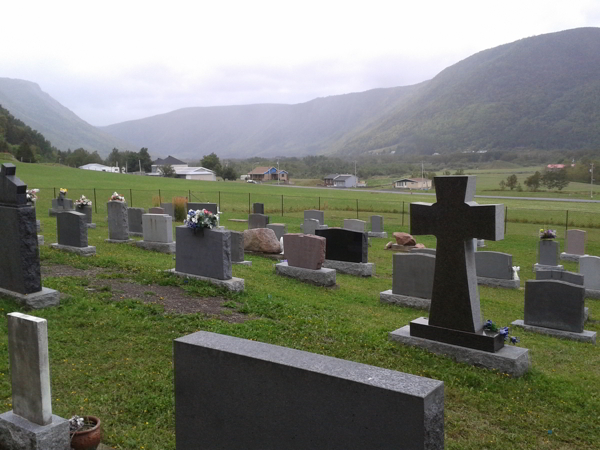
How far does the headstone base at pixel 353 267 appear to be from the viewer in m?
14.4

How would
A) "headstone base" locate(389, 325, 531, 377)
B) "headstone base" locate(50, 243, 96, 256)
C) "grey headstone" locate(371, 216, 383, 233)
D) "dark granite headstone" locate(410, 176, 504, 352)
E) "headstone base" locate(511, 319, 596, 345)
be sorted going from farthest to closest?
"grey headstone" locate(371, 216, 383, 233), "headstone base" locate(50, 243, 96, 256), "headstone base" locate(511, 319, 596, 345), "dark granite headstone" locate(410, 176, 504, 352), "headstone base" locate(389, 325, 531, 377)

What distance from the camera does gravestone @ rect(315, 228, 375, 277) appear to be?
47.5 feet

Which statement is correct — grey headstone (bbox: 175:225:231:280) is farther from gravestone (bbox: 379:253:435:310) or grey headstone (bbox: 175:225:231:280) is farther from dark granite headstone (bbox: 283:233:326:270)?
gravestone (bbox: 379:253:435:310)

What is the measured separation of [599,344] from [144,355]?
8.49 meters

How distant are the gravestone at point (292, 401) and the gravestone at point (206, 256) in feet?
22.4

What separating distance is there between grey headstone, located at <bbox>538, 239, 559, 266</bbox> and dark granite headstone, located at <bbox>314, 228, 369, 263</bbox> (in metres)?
7.10

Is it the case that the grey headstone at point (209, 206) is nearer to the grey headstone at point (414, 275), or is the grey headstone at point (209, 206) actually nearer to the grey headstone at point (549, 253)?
the grey headstone at point (414, 275)

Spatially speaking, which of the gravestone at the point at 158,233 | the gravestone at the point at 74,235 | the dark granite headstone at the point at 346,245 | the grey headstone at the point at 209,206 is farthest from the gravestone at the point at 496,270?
the gravestone at the point at 74,235

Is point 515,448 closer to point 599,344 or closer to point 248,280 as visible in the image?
point 599,344

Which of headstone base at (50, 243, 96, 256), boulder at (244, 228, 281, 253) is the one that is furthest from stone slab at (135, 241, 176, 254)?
boulder at (244, 228, 281, 253)

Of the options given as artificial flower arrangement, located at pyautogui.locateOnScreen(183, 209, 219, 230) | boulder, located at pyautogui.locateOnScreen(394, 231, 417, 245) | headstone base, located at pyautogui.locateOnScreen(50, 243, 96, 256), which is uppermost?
artificial flower arrangement, located at pyautogui.locateOnScreen(183, 209, 219, 230)

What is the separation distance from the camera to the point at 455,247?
7215 mm

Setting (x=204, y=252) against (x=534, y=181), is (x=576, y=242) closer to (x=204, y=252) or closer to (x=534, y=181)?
(x=204, y=252)

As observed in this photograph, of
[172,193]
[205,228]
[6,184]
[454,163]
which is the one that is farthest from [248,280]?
[454,163]
